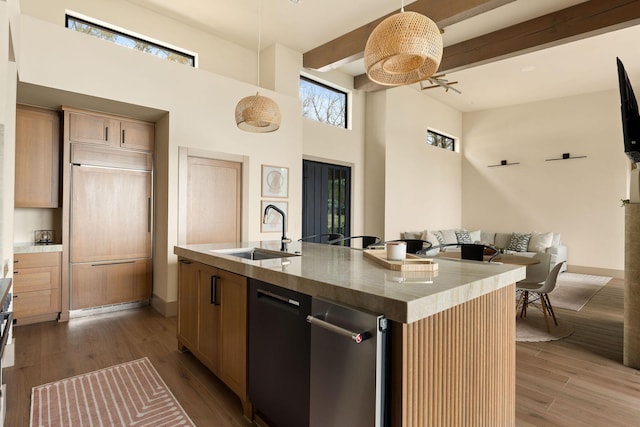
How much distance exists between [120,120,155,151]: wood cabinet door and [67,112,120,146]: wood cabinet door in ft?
0.21

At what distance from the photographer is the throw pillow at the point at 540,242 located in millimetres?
6824

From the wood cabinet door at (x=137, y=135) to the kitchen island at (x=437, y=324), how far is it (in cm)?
300

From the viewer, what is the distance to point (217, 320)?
215cm

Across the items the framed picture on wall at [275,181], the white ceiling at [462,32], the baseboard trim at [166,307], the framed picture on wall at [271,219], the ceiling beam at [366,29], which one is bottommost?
the baseboard trim at [166,307]

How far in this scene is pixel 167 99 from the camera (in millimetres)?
3855

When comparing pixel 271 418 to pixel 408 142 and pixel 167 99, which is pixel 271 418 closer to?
pixel 167 99

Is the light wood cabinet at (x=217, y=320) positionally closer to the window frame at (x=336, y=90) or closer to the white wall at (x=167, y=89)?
the white wall at (x=167, y=89)

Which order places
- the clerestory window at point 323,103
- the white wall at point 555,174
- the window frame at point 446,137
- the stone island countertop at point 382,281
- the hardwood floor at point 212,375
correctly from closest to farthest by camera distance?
→ the stone island countertop at point 382,281, the hardwood floor at point 212,375, the clerestory window at point 323,103, the white wall at point 555,174, the window frame at point 446,137

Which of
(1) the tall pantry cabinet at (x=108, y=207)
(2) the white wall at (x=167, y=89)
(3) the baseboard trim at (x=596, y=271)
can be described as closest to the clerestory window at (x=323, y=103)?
(2) the white wall at (x=167, y=89)

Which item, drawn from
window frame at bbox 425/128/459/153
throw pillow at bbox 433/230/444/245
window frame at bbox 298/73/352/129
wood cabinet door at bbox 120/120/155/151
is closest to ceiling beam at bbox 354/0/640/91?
window frame at bbox 298/73/352/129

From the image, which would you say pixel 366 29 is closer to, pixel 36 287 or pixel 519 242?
pixel 36 287

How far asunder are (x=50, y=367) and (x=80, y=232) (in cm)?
163

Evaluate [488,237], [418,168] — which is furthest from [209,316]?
[488,237]

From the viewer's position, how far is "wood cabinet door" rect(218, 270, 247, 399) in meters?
1.87
